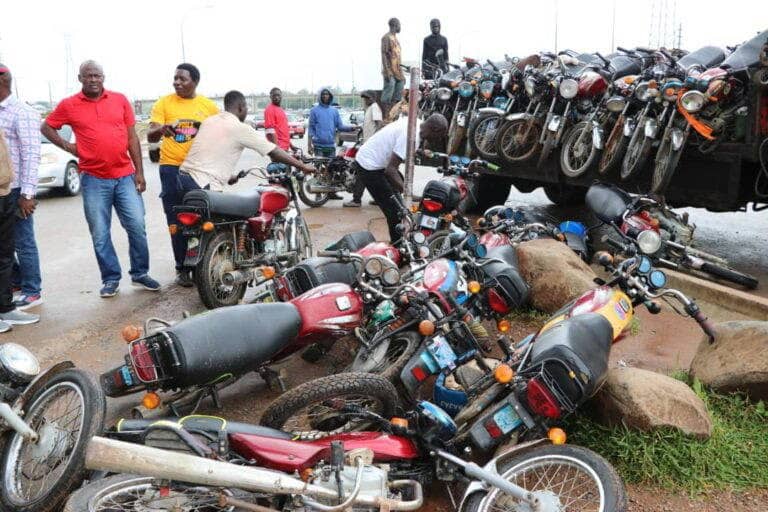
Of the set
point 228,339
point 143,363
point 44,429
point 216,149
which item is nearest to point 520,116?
point 216,149

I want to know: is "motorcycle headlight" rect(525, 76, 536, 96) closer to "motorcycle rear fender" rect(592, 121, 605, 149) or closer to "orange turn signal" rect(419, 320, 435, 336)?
"motorcycle rear fender" rect(592, 121, 605, 149)

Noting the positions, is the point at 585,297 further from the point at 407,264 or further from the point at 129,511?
the point at 129,511

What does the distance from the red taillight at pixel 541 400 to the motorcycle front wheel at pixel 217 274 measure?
3.28 meters

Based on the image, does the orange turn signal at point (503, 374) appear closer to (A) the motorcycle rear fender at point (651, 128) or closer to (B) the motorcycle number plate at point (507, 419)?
(B) the motorcycle number plate at point (507, 419)

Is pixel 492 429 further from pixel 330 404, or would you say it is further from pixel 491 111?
pixel 491 111

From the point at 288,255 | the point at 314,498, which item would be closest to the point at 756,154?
the point at 288,255

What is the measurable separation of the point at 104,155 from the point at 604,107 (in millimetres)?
5699

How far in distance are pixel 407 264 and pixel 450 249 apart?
2.67 feet

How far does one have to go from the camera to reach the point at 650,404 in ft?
11.5

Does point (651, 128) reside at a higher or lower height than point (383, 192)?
higher

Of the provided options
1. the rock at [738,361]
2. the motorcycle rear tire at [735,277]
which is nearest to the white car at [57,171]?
the motorcycle rear tire at [735,277]

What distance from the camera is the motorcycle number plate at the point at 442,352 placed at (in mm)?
3631

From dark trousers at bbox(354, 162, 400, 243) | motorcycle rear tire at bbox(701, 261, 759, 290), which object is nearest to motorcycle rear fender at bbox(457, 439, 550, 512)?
motorcycle rear tire at bbox(701, 261, 759, 290)

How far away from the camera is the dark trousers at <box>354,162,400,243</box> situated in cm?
686
